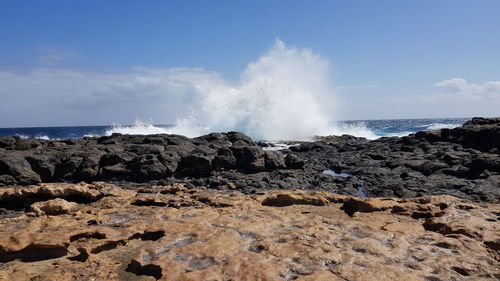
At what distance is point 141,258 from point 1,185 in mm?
8890

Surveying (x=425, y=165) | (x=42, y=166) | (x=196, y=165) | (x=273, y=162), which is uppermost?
(x=42, y=166)

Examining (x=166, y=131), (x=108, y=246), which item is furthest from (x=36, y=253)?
(x=166, y=131)

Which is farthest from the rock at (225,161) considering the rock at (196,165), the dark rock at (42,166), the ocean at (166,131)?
the ocean at (166,131)

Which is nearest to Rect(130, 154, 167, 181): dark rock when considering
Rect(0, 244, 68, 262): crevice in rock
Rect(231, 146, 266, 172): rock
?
Rect(231, 146, 266, 172): rock

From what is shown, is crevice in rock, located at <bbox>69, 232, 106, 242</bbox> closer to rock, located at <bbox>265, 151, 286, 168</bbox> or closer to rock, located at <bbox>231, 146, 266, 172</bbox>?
rock, located at <bbox>231, 146, 266, 172</bbox>

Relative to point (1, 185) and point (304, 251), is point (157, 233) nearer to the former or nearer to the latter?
point (304, 251)

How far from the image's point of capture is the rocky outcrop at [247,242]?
15.0ft

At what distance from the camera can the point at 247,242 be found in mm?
5426

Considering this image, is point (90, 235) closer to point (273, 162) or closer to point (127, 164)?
point (127, 164)

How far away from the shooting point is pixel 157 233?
601 cm

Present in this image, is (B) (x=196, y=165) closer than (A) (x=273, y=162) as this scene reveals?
Yes

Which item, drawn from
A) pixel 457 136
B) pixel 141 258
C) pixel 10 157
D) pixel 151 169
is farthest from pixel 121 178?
pixel 457 136

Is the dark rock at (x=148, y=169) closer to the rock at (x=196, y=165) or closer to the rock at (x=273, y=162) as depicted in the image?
the rock at (x=196, y=165)

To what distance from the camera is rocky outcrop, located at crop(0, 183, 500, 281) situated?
4.57 meters
